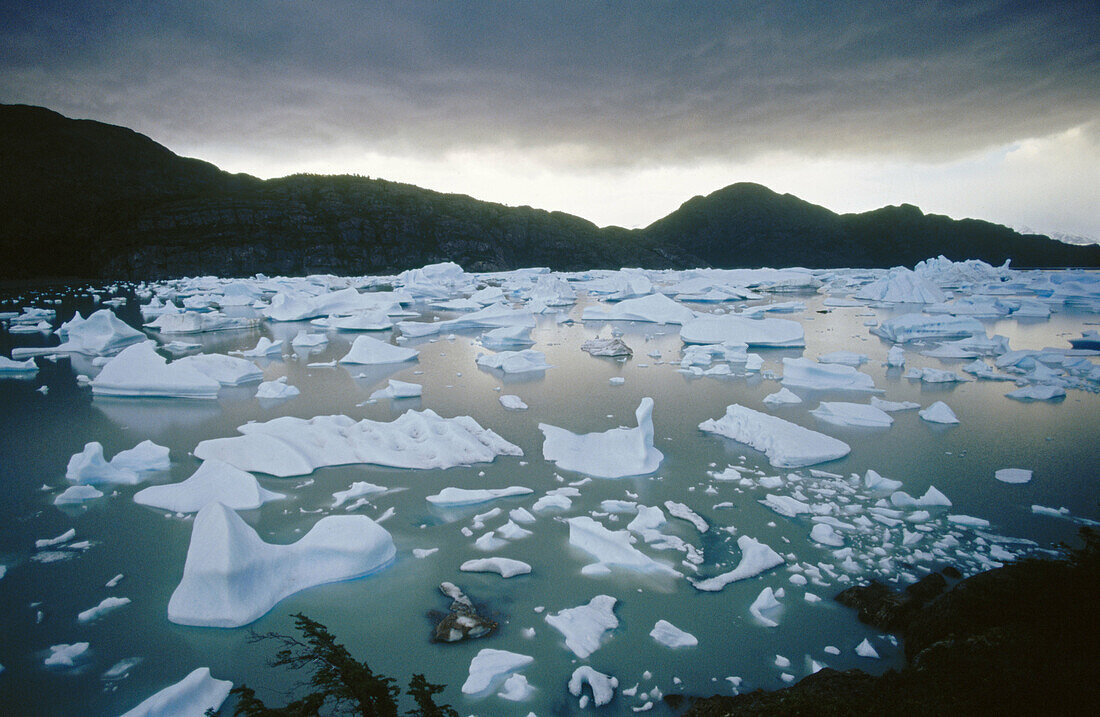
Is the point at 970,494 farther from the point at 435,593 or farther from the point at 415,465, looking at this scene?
the point at 415,465

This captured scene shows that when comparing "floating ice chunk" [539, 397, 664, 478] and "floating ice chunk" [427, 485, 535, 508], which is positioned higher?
"floating ice chunk" [539, 397, 664, 478]

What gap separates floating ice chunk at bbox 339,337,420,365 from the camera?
10.3 meters

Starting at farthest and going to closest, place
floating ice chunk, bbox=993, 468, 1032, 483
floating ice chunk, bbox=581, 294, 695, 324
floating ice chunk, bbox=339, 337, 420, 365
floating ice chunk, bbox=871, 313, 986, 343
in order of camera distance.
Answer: floating ice chunk, bbox=581, 294, 695, 324 → floating ice chunk, bbox=871, 313, 986, 343 → floating ice chunk, bbox=339, 337, 420, 365 → floating ice chunk, bbox=993, 468, 1032, 483

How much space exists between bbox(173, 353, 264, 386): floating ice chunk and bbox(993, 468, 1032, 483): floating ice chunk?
1003 cm

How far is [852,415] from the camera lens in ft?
21.4

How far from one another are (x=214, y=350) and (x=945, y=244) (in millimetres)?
87365

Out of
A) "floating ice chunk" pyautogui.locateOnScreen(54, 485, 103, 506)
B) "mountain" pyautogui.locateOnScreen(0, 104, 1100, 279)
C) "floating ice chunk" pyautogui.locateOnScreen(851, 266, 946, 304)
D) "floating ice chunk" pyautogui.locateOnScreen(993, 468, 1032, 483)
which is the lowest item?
"floating ice chunk" pyautogui.locateOnScreen(54, 485, 103, 506)

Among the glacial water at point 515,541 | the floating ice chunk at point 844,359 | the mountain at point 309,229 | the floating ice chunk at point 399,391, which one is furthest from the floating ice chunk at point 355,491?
the mountain at point 309,229

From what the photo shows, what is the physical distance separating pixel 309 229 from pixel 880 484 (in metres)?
53.9

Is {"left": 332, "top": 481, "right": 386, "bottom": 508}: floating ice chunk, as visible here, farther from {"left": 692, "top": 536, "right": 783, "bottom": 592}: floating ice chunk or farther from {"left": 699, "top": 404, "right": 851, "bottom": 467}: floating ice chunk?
{"left": 699, "top": 404, "right": 851, "bottom": 467}: floating ice chunk

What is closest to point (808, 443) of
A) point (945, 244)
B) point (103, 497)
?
point (103, 497)

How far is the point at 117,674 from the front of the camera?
8.61ft

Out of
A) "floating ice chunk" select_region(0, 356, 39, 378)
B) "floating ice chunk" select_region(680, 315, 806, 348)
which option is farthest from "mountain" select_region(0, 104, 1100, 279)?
"floating ice chunk" select_region(680, 315, 806, 348)

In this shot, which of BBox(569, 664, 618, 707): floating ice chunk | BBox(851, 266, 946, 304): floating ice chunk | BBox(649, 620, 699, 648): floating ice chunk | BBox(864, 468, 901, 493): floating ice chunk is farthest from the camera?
BBox(851, 266, 946, 304): floating ice chunk
